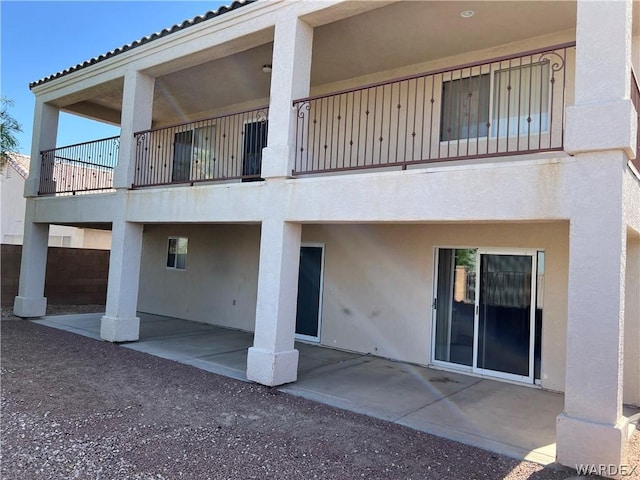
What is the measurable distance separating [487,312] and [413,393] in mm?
2137

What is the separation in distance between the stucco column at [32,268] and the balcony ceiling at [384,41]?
389cm

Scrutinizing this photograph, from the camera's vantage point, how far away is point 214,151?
12.2m

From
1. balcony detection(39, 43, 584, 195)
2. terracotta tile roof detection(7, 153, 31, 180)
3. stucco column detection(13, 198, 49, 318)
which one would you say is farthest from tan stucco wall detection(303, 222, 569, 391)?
terracotta tile roof detection(7, 153, 31, 180)

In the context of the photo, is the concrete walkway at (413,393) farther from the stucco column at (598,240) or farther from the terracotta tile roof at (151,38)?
the terracotta tile roof at (151,38)

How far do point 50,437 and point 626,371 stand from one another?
7.42 meters

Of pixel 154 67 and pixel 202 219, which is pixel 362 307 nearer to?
pixel 202 219

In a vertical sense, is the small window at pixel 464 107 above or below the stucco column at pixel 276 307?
above

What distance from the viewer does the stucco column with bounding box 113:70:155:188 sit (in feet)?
32.2

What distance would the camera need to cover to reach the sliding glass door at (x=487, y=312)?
305 inches

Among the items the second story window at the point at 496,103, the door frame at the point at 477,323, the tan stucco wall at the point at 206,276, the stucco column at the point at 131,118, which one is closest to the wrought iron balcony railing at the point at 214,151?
the stucco column at the point at 131,118

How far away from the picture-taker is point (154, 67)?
9.44m

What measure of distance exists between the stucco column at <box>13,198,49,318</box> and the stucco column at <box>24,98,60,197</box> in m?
0.52

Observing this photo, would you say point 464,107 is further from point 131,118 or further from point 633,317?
point 131,118

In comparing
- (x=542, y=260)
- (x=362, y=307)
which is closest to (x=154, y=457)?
(x=362, y=307)
